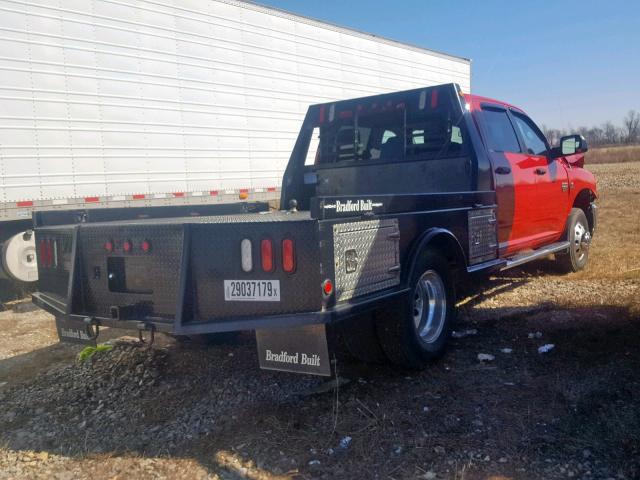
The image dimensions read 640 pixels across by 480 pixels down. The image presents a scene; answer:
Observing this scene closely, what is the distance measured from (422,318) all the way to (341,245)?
56.1 inches

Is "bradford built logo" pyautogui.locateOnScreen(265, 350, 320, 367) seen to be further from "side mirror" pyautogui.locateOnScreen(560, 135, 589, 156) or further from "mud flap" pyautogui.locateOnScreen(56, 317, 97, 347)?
"side mirror" pyautogui.locateOnScreen(560, 135, 589, 156)

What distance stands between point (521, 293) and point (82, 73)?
588 cm

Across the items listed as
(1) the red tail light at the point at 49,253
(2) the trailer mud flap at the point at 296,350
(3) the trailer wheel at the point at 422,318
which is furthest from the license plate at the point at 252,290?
(1) the red tail light at the point at 49,253

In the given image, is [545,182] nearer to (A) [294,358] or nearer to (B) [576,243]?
(B) [576,243]

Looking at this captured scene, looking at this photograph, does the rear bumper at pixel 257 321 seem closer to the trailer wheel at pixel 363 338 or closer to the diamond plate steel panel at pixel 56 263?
the trailer wheel at pixel 363 338

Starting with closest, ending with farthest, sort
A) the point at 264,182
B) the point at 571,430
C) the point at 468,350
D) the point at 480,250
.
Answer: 1. the point at 571,430
2. the point at 468,350
3. the point at 480,250
4. the point at 264,182

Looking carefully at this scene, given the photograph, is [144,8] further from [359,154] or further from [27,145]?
[359,154]

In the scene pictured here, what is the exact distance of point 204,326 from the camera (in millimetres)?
3508

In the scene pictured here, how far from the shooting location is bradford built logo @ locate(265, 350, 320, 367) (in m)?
3.52

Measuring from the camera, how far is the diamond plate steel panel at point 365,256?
345 centimetres

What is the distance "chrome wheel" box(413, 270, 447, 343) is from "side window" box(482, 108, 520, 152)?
185 centimetres

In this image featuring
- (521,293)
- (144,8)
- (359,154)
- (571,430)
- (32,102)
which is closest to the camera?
(571,430)

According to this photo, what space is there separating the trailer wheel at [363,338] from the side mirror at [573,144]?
4.00 m

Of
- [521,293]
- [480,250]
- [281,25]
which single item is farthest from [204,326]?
[281,25]
